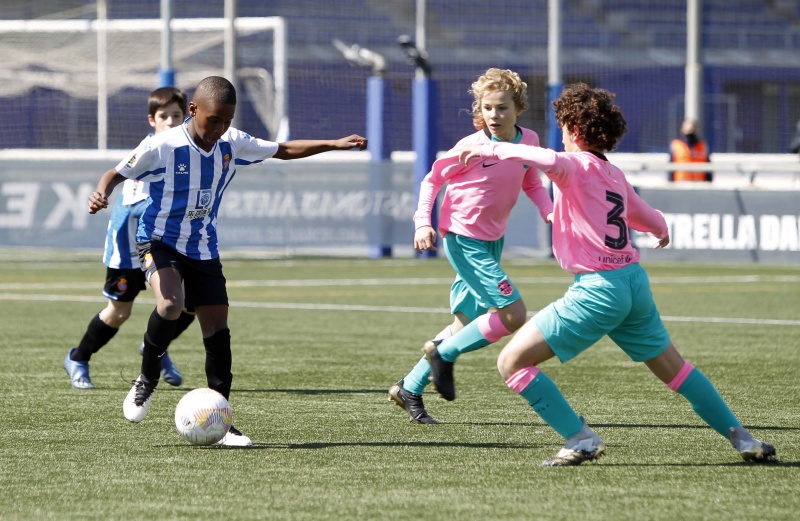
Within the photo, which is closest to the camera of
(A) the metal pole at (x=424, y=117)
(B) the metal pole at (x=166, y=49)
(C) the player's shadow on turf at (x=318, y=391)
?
(C) the player's shadow on turf at (x=318, y=391)

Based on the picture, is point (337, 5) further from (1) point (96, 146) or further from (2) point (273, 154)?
(2) point (273, 154)

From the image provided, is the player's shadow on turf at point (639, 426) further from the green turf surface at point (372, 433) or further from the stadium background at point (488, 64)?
the stadium background at point (488, 64)

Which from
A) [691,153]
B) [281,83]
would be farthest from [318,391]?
[281,83]

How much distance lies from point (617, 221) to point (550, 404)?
2.55 ft

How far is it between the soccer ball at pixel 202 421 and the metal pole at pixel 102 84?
67.1 feet

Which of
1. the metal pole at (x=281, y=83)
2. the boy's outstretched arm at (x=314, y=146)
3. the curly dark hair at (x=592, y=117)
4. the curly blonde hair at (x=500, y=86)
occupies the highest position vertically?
the metal pole at (x=281, y=83)

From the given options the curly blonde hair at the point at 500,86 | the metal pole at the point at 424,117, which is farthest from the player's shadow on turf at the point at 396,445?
the metal pole at the point at 424,117

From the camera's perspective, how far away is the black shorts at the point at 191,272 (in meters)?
6.49

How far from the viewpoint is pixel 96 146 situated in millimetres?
26172

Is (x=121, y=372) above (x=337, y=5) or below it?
below

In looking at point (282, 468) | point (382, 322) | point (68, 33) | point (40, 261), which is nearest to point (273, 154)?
point (282, 468)

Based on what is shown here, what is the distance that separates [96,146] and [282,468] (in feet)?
70.3

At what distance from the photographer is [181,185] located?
6.46m

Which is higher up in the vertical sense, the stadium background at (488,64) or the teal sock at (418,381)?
the stadium background at (488,64)
